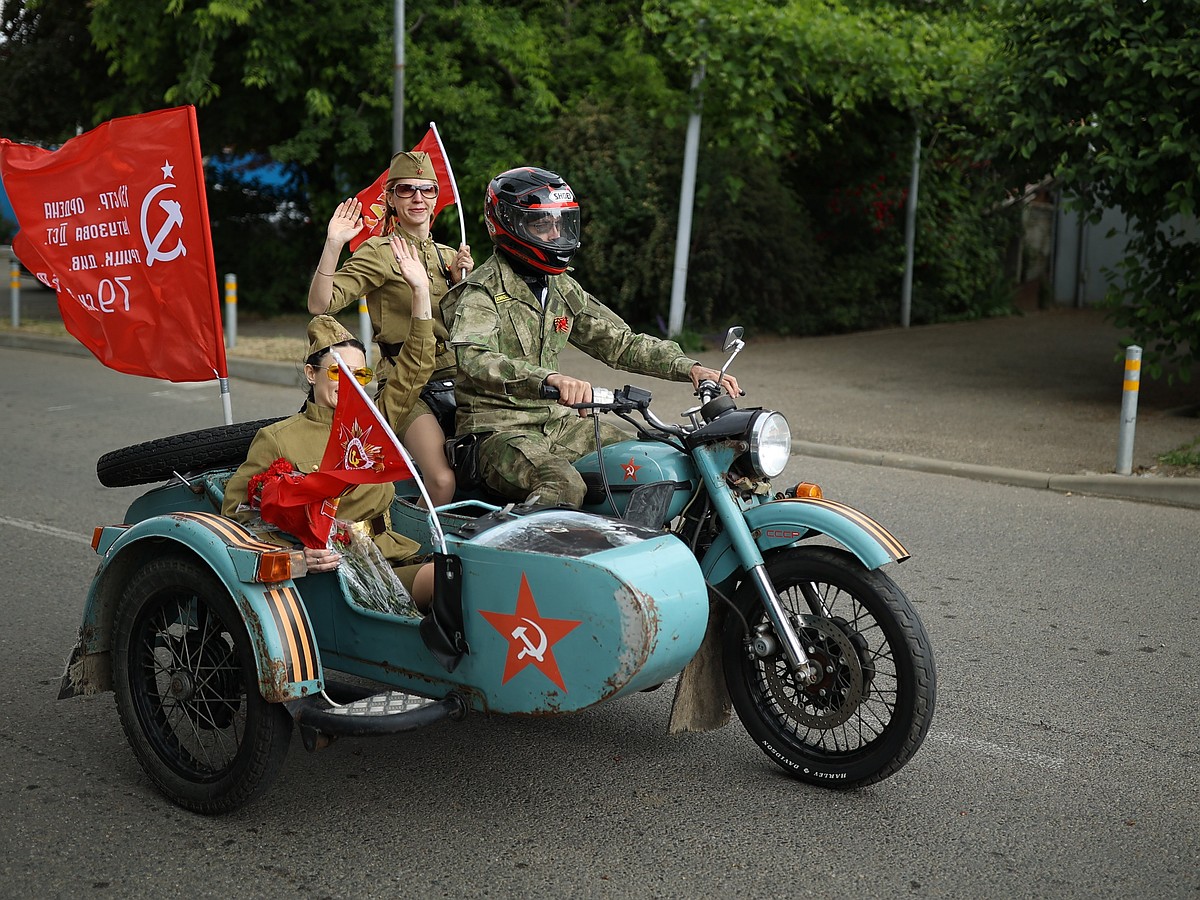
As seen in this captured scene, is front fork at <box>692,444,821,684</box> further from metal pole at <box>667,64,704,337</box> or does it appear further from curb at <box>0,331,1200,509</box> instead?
metal pole at <box>667,64,704,337</box>

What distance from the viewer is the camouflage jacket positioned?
4.22 m

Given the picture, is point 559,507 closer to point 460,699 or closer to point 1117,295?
point 460,699

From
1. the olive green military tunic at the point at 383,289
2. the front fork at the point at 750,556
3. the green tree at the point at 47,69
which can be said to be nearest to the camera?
the front fork at the point at 750,556

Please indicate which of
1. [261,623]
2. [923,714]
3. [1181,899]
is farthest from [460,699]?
[1181,899]

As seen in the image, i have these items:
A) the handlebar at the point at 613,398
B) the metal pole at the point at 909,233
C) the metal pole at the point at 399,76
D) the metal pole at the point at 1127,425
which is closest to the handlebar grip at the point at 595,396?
the handlebar at the point at 613,398

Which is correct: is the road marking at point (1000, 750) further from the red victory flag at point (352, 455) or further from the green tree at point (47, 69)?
the green tree at point (47, 69)

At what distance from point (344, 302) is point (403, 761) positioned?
2.04 m

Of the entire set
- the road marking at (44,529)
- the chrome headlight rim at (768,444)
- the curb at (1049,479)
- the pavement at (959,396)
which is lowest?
the road marking at (44,529)

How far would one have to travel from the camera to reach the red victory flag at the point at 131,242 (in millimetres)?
4363

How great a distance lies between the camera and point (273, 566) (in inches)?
142

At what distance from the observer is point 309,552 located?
3787 mm

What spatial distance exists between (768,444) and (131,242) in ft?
7.63

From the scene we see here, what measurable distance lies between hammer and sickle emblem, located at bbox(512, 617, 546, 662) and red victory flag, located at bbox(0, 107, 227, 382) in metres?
1.61

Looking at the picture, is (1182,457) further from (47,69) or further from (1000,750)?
(47,69)
